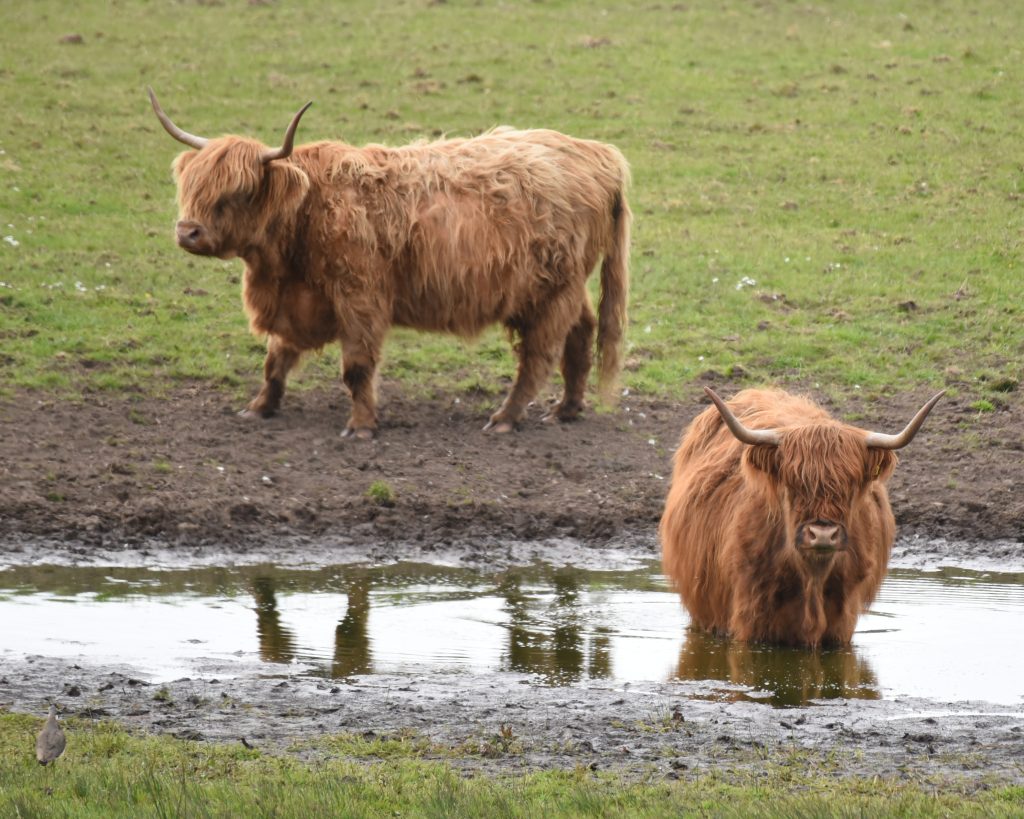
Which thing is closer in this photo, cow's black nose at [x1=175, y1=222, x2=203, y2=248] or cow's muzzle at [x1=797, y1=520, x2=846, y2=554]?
cow's muzzle at [x1=797, y1=520, x2=846, y2=554]

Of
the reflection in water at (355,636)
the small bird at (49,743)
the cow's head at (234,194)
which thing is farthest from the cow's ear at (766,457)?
the cow's head at (234,194)

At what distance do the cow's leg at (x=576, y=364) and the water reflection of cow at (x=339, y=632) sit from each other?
274 centimetres

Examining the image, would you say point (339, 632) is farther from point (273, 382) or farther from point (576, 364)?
point (576, 364)

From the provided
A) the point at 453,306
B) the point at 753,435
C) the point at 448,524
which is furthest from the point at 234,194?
the point at 753,435

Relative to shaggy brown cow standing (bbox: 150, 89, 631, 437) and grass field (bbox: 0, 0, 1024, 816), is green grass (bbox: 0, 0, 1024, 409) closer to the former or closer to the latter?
grass field (bbox: 0, 0, 1024, 816)

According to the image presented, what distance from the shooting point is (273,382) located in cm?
938

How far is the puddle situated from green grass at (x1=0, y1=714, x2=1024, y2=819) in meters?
1.10

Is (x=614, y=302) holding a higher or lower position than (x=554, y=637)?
higher

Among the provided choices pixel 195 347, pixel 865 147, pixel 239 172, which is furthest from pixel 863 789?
pixel 865 147

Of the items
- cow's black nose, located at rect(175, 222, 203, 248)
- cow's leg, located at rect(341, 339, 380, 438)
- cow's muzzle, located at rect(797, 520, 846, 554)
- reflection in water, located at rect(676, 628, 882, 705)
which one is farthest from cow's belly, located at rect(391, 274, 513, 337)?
cow's muzzle, located at rect(797, 520, 846, 554)

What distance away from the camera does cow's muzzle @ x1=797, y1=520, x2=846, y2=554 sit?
5875 mm

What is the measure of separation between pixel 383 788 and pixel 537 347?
572 centimetres

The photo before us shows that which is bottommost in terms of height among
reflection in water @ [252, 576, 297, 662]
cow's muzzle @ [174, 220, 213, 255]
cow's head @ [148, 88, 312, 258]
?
reflection in water @ [252, 576, 297, 662]

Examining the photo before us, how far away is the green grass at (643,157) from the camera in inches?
418
